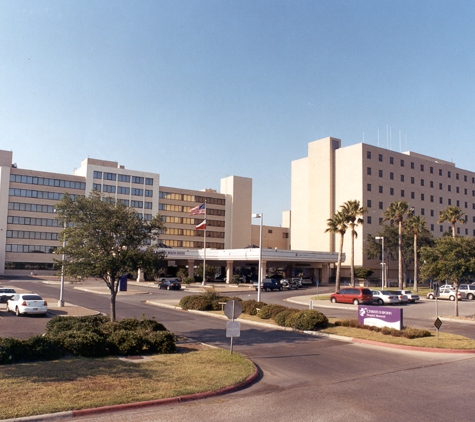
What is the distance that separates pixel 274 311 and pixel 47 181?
7611 centimetres

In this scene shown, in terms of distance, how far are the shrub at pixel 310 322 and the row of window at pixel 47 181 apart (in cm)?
7873

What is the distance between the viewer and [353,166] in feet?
285

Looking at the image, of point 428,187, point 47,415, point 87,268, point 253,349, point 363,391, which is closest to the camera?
point 47,415

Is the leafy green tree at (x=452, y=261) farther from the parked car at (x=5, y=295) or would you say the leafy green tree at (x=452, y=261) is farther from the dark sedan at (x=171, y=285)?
the dark sedan at (x=171, y=285)

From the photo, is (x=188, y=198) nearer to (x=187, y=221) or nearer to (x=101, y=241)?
(x=187, y=221)

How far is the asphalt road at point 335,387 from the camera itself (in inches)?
398

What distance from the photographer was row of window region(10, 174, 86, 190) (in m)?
89.6

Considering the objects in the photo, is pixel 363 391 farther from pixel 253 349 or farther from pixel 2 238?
pixel 2 238

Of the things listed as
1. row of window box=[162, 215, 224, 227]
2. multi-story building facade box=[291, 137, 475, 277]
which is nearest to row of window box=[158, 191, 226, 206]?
row of window box=[162, 215, 224, 227]

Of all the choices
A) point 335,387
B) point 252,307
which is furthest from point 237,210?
point 335,387

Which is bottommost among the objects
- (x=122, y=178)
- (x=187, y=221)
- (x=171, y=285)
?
(x=171, y=285)

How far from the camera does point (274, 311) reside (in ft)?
91.0

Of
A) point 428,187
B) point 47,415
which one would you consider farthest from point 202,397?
point 428,187

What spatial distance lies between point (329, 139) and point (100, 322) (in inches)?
3082
